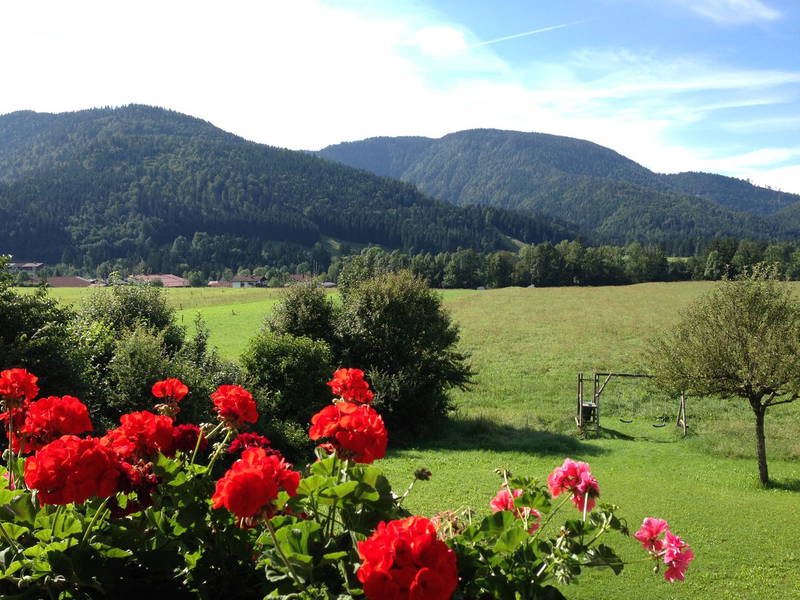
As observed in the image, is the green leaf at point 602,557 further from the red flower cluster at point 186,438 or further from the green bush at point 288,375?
the green bush at point 288,375

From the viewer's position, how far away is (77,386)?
12.2 meters

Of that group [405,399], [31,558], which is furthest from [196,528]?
[405,399]

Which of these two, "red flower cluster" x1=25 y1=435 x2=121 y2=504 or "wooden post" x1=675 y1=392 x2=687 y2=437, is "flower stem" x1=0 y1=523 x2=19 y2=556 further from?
"wooden post" x1=675 y1=392 x2=687 y2=437

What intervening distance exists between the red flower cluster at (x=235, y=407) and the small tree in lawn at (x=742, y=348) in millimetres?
14692

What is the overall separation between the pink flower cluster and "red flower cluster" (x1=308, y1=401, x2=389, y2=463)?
138 cm

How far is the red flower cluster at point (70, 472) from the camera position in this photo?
2.31 metres

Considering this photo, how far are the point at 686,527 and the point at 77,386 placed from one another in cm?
1327

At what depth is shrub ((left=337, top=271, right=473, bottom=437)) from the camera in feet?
71.7

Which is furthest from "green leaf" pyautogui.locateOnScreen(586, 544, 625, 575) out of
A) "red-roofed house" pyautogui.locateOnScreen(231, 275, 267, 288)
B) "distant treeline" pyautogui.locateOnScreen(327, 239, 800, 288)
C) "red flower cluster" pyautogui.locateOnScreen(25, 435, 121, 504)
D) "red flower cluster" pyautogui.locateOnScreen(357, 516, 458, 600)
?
"red-roofed house" pyautogui.locateOnScreen(231, 275, 267, 288)

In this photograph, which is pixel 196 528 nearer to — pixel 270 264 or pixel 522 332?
pixel 522 332

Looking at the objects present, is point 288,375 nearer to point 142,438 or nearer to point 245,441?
point 245,441

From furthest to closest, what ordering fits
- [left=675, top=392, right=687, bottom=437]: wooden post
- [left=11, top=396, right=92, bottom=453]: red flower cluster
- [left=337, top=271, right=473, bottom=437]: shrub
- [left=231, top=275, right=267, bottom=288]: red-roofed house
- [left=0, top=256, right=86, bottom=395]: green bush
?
[left=231, top=275, right=267, bottom=288]: red-roofed house < [left=337, top=271, right=473, bottom=437]: shrub < [left=675, top=392, right=687, bottom=437]: wooden post < [left=0, top=256, right=86, bottom=395]: green bush < [left=11, top=396, right=92, bottom=453]: red flower cluster

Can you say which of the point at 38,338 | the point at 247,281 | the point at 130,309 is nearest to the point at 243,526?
the point at 38,338

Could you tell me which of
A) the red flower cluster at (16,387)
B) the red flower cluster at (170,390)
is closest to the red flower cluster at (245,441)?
the red flower cluster at (170,390)
